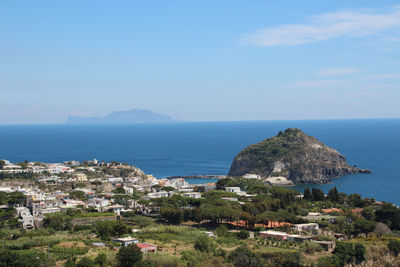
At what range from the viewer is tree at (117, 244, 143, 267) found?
22672mm

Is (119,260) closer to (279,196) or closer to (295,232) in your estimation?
(295,232)

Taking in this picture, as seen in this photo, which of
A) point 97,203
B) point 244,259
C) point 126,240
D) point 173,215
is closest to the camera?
point 244,259

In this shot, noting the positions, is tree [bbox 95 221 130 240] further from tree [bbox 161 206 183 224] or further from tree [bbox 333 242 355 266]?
tree [bbox 333 242 355 266]

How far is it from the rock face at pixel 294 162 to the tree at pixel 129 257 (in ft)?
193

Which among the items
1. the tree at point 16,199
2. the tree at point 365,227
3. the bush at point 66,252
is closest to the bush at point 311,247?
the tree at point 365,227

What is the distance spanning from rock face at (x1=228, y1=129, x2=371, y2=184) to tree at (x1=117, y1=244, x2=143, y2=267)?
58725 millimetres

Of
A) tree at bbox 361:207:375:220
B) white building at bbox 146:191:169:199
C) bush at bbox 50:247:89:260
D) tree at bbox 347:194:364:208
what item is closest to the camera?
bush at bbox 50:247:89:260

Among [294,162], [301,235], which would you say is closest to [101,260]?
[301,235]

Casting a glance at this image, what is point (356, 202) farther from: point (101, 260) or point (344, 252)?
point (101, 260)

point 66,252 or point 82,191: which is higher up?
point 66,252

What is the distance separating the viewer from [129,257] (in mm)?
22703

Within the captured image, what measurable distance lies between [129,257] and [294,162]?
6275cm

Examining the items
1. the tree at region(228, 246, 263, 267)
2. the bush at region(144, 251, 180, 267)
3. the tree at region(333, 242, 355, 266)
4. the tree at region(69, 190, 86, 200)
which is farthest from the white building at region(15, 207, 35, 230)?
the tree at region(333, 242, 355, 266)

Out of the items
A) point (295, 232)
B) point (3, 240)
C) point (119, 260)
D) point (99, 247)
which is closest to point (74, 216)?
point (3, 240)
